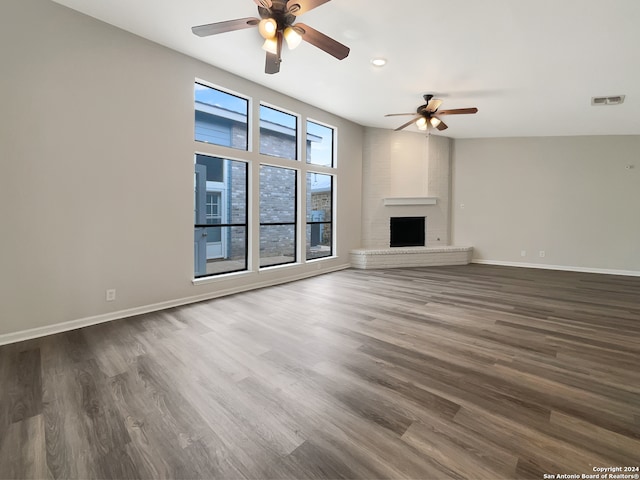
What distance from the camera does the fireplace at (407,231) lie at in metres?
7.36

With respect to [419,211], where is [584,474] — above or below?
below

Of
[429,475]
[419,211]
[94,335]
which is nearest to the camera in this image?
[429,475]

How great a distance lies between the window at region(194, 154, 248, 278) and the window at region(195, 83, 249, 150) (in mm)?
299

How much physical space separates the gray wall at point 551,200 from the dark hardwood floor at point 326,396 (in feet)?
12.5

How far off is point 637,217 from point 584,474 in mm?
7378

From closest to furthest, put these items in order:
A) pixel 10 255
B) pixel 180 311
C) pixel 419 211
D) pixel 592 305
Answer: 1. pixel 10 255
2. pixel 180 311
3. pixel 592 305
4. pixel 419 211

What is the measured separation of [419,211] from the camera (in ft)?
24.3

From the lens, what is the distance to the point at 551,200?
6809 millimetres

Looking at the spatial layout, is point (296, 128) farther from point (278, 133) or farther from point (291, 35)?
point (291, 35)

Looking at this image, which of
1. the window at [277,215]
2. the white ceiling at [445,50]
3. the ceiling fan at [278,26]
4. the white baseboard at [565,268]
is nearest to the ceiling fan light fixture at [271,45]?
the ceiling fan at [278,26]

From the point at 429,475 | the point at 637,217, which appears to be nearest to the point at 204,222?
the point at 429,475

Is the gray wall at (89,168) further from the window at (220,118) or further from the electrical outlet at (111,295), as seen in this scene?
the window at (220,118)

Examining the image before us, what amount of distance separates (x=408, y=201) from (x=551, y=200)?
3.20 metres

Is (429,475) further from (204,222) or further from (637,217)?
(637,217)
